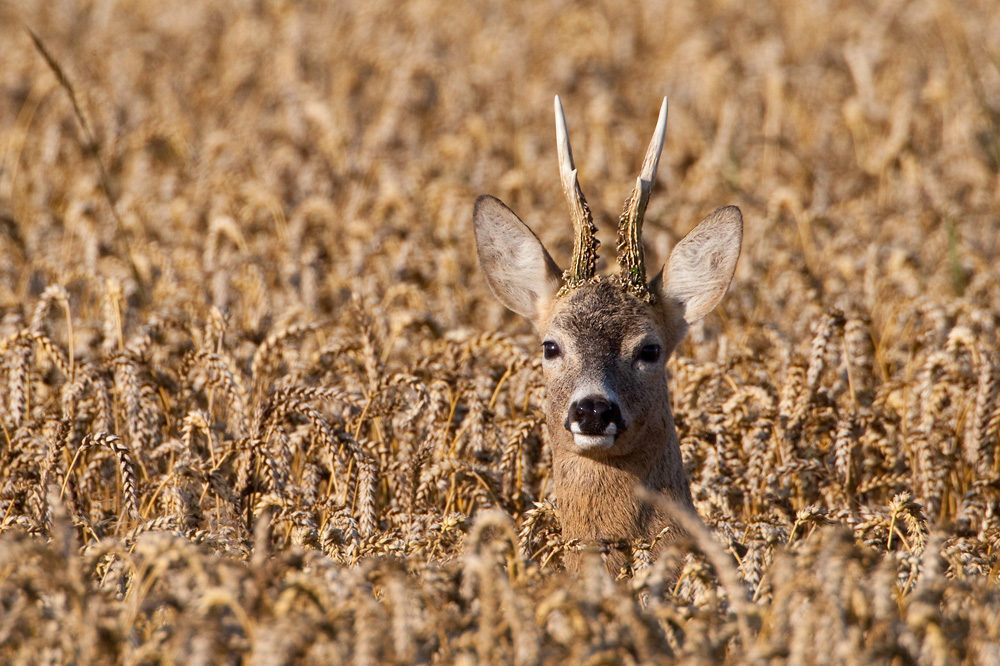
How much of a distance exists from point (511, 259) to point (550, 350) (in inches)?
23.8

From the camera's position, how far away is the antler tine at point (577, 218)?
16.2 feet

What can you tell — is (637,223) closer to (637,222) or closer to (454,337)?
(637,222)

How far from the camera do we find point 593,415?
4.43 meters

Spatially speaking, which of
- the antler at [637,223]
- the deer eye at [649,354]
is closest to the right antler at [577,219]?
the antler at [637,223]

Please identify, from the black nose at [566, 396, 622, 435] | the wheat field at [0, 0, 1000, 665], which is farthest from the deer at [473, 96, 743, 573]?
the wheat field at [0, 0, 1000, 665]

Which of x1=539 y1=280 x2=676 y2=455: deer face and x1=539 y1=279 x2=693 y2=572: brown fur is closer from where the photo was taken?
x1=539 y1=280 x2=676 y2=455: deer face

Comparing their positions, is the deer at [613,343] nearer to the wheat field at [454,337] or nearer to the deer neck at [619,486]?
the deer neck at [619,486]

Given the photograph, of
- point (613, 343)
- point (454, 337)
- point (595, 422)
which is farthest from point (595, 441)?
point (454, 337)

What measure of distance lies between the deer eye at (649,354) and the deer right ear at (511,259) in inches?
24.9

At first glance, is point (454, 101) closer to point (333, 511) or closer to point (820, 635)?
point (333, 511)

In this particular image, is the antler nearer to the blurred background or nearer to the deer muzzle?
the deer muzzle

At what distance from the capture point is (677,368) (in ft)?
19.4

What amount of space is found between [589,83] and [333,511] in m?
8.24

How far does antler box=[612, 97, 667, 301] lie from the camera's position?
16.0 ft
